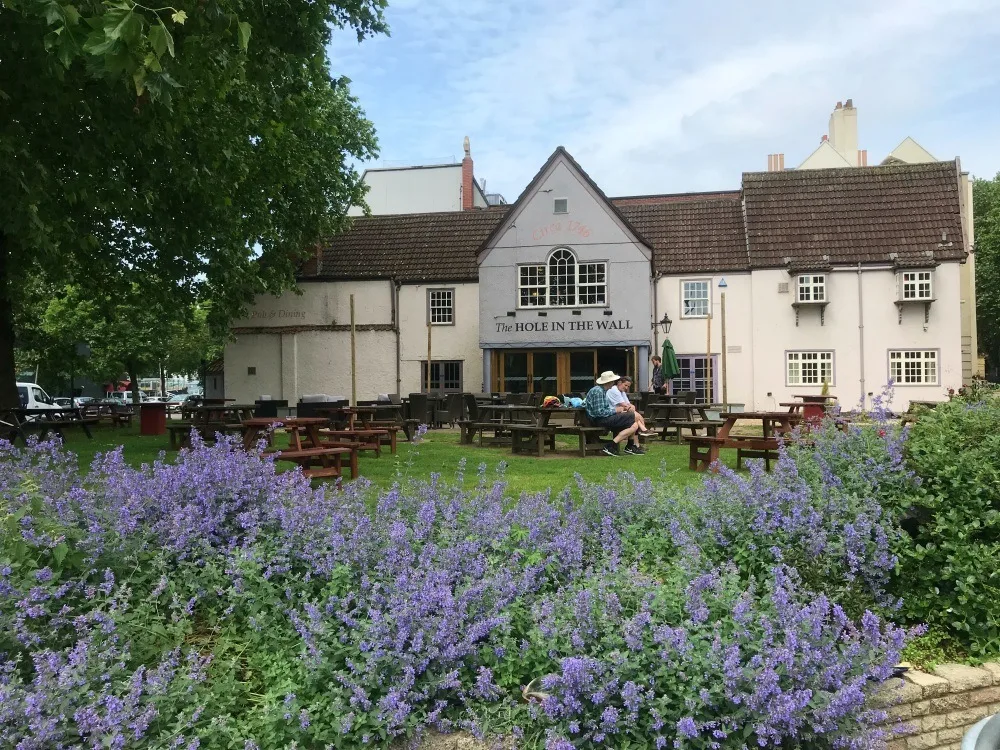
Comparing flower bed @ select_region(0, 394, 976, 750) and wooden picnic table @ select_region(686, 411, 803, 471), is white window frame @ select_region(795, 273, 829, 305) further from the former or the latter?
flower bed @ select_region(0, 394, 976, 750)

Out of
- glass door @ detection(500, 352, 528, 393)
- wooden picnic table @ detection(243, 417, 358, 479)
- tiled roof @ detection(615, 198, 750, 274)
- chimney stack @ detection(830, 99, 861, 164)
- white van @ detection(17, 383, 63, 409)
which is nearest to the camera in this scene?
wooden picnic table @ detection(243, 417, 358, 479)

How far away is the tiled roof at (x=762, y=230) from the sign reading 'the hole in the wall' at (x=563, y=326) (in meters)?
3.06

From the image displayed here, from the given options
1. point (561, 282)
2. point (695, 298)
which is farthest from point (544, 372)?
point (695, 298)

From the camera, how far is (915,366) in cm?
2692

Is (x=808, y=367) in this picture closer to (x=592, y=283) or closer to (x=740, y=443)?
(x=592, y=283)

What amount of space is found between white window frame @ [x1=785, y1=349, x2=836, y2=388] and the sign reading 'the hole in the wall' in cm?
611

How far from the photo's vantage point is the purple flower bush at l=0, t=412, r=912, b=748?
328cm

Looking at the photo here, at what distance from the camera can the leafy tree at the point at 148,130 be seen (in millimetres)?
5078

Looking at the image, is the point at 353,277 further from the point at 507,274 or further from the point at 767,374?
the point at 767,374

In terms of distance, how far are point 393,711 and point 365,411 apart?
12499 millimetres

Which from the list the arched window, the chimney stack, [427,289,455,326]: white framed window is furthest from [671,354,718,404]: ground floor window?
the chimney stack

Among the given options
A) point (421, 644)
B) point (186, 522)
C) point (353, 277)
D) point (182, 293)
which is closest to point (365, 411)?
point (182, 293)

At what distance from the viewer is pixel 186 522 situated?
14.5ft

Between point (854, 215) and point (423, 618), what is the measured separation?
95.2 feet
